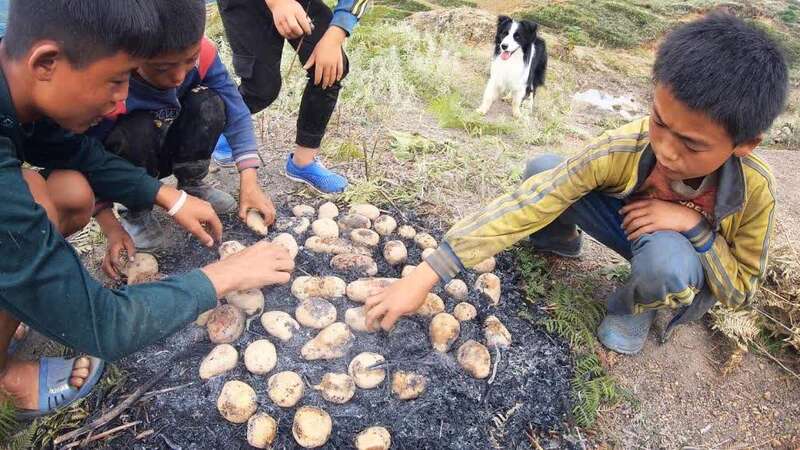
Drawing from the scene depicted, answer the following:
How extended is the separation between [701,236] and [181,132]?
2289 mm

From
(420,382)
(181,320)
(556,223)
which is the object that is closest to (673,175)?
(556,223)

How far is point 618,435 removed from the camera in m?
1.99

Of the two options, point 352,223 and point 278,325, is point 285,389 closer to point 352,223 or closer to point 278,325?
point 278,325

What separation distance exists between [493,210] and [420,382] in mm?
712

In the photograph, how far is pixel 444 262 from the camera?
75.4 inches

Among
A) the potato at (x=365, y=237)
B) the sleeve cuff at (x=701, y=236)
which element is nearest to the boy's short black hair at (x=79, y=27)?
the potato at (x=365, y=237)

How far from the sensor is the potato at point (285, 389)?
1.71 m

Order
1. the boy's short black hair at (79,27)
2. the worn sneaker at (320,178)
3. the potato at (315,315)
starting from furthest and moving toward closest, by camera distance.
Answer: the worn sneaker at (320,178) → the potato at (315,315) → the boy's short black hair at (79,27)

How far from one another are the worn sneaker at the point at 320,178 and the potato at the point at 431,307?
0.99 meters

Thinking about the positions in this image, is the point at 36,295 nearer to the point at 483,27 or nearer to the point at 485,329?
the point at 485,329

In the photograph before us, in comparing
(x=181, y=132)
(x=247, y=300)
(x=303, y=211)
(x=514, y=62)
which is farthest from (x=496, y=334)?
(x=514, y=62)

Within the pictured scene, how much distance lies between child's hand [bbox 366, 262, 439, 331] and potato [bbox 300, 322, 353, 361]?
0.35 feet

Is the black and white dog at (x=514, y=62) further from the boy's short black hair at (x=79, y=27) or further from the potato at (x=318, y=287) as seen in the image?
the boy's short black hair at (x=79, y=27)

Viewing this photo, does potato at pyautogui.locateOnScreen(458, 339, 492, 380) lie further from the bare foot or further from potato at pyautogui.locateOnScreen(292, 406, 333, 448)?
the bare foot
